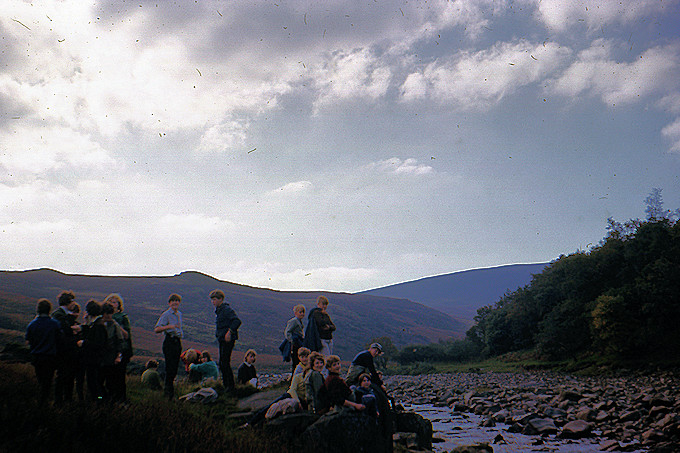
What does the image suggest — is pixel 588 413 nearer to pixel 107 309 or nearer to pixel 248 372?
pixel 248 372

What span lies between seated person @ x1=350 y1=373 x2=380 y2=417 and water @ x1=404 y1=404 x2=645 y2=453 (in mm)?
3826

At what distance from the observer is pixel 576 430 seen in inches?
540

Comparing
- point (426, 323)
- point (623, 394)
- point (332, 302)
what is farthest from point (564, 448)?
point (426, 323)

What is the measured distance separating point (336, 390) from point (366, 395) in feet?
3.13

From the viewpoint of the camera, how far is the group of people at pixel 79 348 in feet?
26.6

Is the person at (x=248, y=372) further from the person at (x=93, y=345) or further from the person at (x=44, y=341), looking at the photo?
the person at (x=44, y=341)

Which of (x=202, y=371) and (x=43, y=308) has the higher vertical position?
(x=43, y=308)

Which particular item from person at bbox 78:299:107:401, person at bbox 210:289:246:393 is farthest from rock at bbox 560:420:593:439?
person at bbox 78:299:107:401

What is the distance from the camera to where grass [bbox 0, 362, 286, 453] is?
5.37 meters

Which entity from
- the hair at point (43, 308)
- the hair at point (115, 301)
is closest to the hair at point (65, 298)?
the hair at point (43, 308)

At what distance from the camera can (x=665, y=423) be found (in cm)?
1297

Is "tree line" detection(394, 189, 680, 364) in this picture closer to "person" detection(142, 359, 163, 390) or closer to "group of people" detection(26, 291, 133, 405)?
"person" detection(142, 359, 163, 390)

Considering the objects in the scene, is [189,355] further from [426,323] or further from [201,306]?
[426,323]

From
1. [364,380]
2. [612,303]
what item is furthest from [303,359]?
[612,303]
